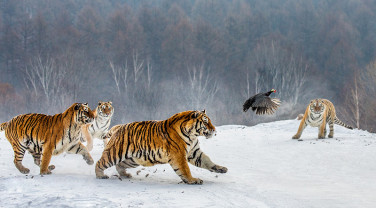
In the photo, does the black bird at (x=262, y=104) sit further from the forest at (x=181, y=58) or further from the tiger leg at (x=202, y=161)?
the forest at (x=181, y=58)

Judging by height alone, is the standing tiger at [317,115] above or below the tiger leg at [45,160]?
above

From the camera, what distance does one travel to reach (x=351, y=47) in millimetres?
44844

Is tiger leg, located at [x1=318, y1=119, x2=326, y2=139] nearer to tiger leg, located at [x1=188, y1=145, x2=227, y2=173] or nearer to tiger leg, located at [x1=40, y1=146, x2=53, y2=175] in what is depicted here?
tiger leg, located at [x1=188, y1=145, x2=227, y2=173]

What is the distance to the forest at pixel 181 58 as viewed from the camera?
33781 mm

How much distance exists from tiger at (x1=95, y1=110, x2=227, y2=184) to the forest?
2411 cm

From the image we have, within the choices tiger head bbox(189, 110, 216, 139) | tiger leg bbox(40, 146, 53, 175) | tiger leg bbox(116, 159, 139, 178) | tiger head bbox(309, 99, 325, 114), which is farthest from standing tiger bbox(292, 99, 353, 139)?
tiger leg bbox(40, 146, 53, 175)

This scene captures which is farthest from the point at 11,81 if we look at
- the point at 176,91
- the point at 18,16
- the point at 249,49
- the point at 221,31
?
the point at 249,49

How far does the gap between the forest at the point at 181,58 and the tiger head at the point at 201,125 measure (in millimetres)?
24351

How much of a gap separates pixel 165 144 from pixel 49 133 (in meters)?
1.95

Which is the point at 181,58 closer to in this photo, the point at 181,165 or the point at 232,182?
the point at 232,182

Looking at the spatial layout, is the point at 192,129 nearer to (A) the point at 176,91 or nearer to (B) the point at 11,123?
(B) the point at 11,123

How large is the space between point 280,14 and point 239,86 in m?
13.7

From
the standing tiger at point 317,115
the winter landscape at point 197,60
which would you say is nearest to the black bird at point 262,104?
the winter landscape at point 197,60

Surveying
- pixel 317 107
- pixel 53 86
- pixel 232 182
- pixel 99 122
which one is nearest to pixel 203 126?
pixel 232 182
